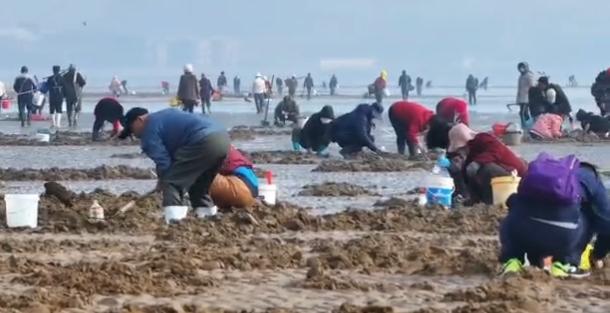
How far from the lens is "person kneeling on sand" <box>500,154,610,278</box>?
10.3 m

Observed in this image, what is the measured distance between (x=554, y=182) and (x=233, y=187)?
497 centimetres

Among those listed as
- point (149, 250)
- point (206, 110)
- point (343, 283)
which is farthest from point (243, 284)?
point (206, 110)

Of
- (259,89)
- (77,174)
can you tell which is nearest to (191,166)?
(77,174)

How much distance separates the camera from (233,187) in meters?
14.7

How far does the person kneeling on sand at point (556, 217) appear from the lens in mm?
10289

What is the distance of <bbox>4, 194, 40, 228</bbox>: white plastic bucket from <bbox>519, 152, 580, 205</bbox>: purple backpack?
16.3ft

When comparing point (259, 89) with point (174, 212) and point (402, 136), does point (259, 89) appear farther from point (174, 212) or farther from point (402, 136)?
point (174, 212)

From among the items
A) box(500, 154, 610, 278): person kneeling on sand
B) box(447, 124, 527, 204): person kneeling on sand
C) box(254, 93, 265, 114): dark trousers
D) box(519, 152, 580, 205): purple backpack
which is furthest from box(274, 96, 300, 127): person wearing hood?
box(519, 152, 580, 205): purple backpack

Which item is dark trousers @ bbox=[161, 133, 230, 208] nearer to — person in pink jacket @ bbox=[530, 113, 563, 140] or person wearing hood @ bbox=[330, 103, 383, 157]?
person wearing hood @ bbox=[330, 103, 383, 157]

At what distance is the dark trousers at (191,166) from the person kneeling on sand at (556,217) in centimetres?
389

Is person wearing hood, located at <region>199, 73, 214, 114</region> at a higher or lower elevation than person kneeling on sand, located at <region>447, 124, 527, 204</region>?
lower

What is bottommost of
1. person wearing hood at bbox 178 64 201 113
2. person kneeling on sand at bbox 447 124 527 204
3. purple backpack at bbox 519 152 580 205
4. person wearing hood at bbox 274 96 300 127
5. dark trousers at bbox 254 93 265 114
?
dark trousers at bbox 254 93 265 114

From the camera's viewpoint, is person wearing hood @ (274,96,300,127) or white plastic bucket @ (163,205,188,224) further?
person wearing hood @ (274,96,300,127)

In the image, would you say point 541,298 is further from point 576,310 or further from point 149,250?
point 149,250
